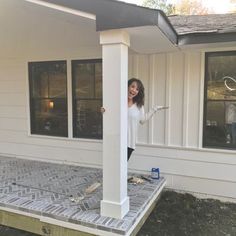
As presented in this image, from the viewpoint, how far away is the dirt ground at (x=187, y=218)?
3537 mm

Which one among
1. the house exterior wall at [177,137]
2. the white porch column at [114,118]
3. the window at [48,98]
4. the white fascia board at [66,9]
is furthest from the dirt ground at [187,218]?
the white fascia board at [66,9]

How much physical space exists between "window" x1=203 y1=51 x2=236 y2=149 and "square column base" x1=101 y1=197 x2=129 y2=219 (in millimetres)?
2010

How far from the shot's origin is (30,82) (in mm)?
5609

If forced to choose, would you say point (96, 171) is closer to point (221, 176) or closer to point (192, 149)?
point (192, 149)

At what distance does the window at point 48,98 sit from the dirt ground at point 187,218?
2.32 meters

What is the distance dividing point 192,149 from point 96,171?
1.78m

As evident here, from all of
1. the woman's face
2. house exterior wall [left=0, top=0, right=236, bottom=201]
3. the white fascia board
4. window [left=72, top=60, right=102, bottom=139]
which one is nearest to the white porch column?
the white fascia board

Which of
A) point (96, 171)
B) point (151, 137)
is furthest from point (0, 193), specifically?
point (151, 137)

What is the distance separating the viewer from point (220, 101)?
14.1 feet

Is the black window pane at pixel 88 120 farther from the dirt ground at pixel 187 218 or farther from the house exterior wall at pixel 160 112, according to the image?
the dirt ground at pixel 187 218

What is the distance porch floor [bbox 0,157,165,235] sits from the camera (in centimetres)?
302

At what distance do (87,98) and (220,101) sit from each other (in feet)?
7.78

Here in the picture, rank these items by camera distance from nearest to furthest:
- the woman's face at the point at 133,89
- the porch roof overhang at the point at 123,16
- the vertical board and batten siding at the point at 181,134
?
1. the porch roof overhang at the point at 123,16
2. the woman's face at the point at 133,89
3. the vertical board and batten siding at the point at 181,134

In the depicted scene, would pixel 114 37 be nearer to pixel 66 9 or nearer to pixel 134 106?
pixel 66 9
